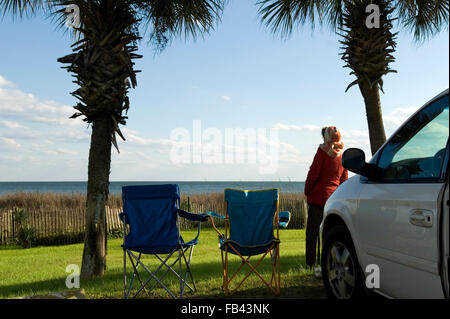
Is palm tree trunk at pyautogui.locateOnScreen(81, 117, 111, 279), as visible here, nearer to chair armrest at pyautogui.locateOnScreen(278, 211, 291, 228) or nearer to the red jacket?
chair armrest at pyautogui.locateOnScreen(278, 211, 291, 228)

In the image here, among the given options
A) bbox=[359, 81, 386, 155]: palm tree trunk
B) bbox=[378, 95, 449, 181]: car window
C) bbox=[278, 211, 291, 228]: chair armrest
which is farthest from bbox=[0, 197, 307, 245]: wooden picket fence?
bbox=[378, 95, 449, 181]: car window

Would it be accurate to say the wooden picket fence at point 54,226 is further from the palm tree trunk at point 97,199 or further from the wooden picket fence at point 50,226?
the palm tree trunk at point 97,199

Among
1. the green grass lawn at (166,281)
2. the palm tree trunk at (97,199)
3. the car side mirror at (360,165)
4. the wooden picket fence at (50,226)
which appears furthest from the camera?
the wooden picket fence at (50,226)

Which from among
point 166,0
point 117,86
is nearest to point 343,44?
point 166,0

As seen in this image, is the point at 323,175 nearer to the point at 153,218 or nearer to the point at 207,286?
the point at 207,286

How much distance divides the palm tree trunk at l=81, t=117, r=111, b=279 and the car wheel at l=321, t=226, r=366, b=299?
373cm

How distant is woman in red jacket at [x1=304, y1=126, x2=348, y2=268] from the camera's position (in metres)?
5.95

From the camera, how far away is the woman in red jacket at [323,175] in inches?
234

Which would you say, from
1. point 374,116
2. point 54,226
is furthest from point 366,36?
point 54,226

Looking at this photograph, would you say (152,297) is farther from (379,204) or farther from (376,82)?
(376,82)

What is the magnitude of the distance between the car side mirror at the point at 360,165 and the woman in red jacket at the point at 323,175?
99.4 inches

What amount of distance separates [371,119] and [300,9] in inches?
94.9

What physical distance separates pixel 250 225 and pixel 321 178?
4.59 ft

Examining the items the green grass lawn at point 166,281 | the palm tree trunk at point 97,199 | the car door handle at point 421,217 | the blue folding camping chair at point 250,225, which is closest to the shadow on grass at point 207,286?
the green grass lawn at point 166,281
